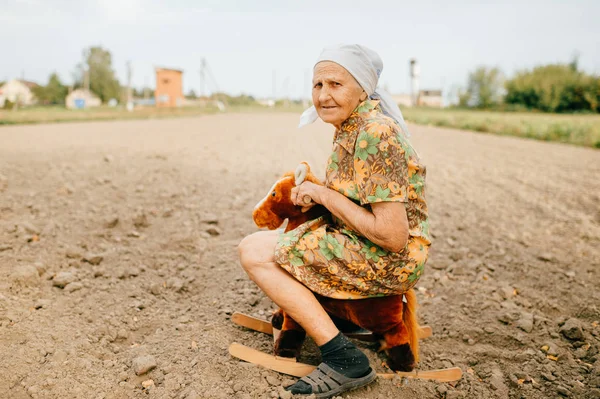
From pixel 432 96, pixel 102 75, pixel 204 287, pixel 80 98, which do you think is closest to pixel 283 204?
pixel 204 287

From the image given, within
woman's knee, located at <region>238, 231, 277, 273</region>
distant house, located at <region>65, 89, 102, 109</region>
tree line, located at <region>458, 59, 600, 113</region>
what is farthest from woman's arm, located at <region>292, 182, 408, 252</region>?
distant house, located at <region>65, 89, 102, 109</region>

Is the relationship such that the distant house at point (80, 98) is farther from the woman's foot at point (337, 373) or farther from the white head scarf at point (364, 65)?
Result: the woman's foot at point (337, 373)

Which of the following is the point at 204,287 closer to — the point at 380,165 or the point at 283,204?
the point at 283,204

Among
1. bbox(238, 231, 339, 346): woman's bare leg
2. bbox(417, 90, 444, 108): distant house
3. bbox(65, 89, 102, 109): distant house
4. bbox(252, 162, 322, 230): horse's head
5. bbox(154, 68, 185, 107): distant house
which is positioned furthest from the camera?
bbox(417, 90, 444, 108): distant house

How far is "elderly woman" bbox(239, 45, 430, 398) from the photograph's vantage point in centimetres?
208

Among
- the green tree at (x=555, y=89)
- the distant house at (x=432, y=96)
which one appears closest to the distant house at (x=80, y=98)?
the green tree at (x=555, y=89)

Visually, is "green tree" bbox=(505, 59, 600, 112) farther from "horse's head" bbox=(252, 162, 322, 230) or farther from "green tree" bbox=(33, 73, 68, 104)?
"green tree" bbox=(33, 73, 68, 104)

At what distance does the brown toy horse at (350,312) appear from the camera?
2375 millimetres

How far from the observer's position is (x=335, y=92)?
85.2 inches

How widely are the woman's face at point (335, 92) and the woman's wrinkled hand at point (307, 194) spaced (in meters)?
0.31

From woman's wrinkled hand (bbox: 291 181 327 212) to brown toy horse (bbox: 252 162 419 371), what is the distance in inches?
2.4

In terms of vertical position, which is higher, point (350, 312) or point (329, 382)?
point (350, 312)

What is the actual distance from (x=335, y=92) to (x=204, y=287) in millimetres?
1884

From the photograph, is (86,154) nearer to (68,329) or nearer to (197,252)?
(197,252)
